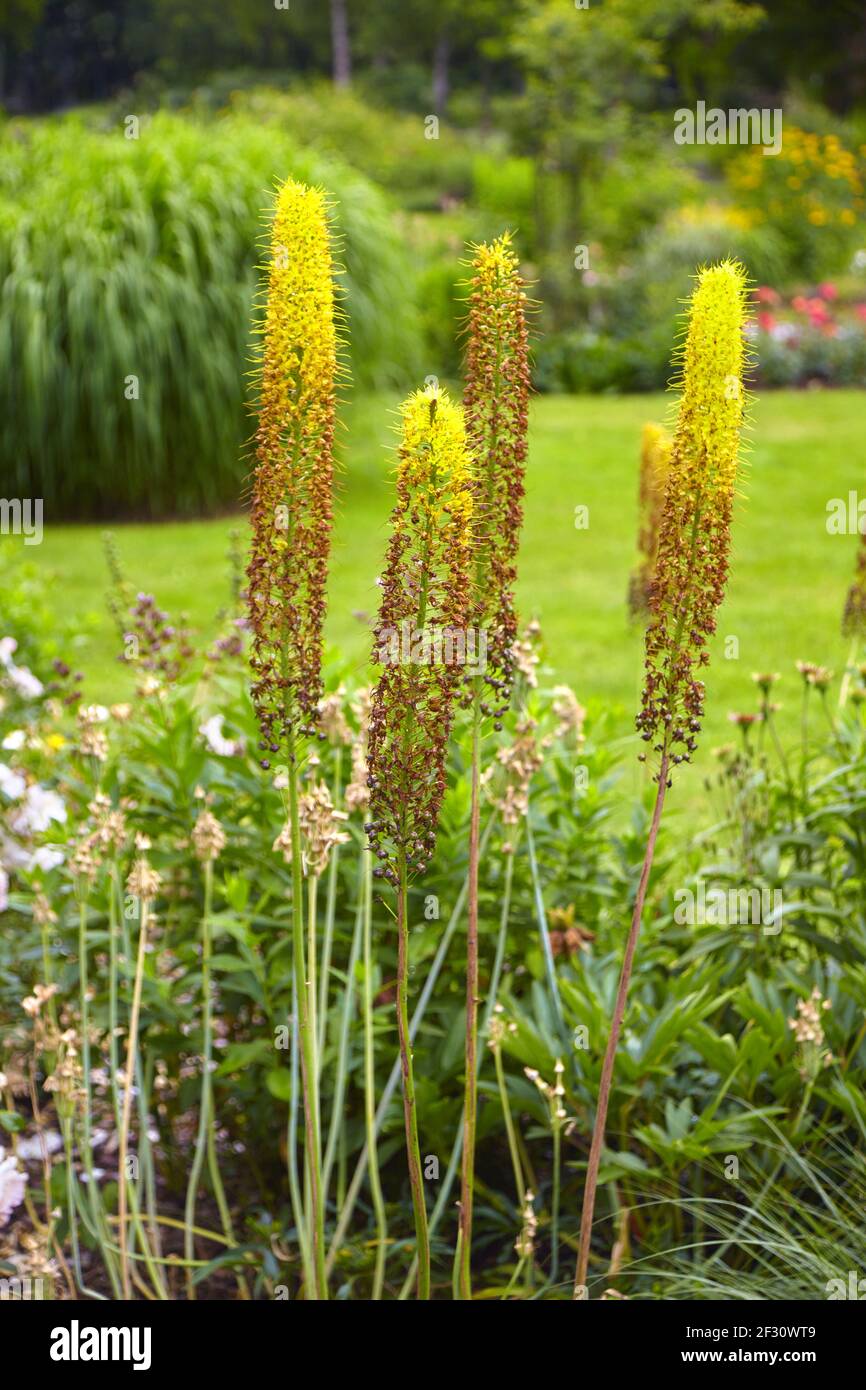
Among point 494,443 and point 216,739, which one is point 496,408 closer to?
point 494,443

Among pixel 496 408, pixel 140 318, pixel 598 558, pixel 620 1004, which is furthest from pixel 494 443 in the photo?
pixel 140 318

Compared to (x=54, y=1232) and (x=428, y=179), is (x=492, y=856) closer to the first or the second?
(x=54, y=1232)

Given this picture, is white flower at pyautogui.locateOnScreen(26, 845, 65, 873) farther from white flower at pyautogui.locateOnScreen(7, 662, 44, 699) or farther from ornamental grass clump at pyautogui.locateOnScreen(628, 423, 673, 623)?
ornamental grass clump at pyautogui.locateOnScreen(628, 423, 673, 623)

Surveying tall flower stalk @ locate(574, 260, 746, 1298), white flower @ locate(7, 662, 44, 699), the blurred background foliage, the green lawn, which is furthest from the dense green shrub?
tall flower stalk @ locate(574, 260, 746, 1298)

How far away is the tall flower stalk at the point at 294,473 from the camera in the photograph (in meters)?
1.45

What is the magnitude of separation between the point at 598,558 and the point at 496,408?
638cm

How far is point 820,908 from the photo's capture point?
2.64 meters

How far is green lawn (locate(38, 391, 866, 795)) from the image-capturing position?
19.9 feet

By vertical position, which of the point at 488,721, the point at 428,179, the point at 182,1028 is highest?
the point at 428,179

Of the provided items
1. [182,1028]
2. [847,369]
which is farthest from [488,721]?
[847,369]
